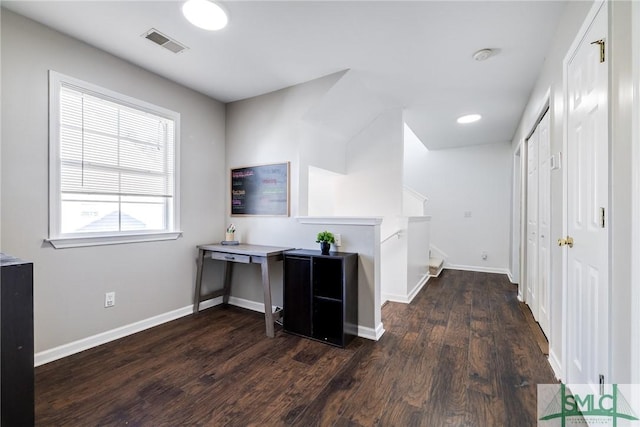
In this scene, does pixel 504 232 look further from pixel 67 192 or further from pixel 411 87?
pixel 67 192

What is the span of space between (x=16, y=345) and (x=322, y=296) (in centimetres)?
185

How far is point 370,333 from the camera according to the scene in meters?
2.49

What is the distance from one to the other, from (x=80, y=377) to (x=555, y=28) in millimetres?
4176

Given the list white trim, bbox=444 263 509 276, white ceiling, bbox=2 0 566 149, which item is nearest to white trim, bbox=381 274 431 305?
white trim, bbox=444 263 509 276

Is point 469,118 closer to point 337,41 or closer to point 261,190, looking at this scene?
point 337,41

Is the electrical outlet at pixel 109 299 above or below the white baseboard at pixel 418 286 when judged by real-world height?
above

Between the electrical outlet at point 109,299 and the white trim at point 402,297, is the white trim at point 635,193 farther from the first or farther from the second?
the electrical outlet at point 109,299

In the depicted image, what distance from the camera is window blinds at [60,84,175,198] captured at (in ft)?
7.22

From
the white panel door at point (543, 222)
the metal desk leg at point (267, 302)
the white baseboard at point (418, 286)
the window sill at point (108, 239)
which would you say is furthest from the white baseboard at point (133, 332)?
the white panel door at point (543, 222)

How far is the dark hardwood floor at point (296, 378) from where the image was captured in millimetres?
1517

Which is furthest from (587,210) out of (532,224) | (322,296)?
(532,224)

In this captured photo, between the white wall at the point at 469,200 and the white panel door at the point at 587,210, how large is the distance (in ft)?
13.2

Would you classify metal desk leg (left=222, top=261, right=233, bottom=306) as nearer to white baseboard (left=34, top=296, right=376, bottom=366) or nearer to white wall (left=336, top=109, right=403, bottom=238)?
white baseboard (left=34, top=296, right=376, bottom=366)

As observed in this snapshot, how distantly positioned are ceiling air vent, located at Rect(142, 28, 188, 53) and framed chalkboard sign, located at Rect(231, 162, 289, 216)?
1.32 meters
